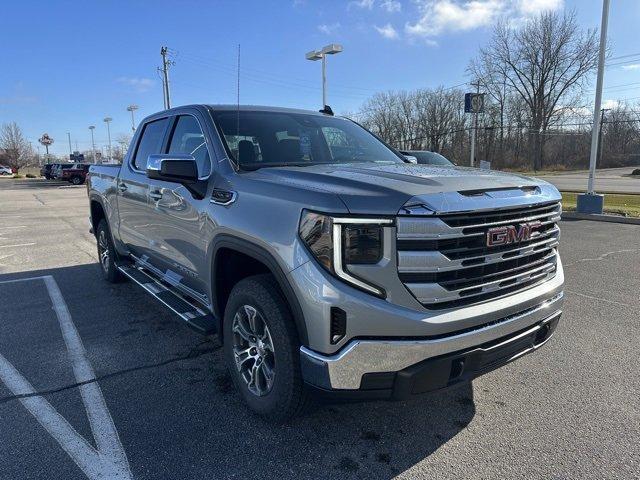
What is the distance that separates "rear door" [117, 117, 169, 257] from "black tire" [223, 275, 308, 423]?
2.10 metres

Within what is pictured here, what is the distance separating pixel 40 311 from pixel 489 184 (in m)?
4.88

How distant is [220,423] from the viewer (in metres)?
2.96

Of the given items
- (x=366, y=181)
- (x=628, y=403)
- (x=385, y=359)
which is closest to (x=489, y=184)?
(x=366, y=181)

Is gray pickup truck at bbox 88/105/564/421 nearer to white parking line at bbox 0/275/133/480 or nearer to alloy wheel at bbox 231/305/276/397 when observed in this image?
alloy wheel at bbox 231/305/276/397

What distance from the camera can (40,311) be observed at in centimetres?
524

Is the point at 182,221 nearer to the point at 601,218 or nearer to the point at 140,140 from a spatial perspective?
the point at 140,140

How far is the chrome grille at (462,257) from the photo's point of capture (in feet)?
7.53

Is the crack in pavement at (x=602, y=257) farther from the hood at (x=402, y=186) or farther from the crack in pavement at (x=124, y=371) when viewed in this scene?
the crack in pavement at (x=124, y=371)

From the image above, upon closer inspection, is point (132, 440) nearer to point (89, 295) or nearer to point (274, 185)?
point (274, 185)

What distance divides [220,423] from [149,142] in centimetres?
309

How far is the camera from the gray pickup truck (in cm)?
228

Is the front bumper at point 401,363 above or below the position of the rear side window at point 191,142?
below

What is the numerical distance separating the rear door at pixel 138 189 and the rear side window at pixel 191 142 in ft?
0.98

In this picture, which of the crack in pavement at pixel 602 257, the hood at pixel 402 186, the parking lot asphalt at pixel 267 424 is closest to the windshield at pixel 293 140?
the hood at pixel 402 186
